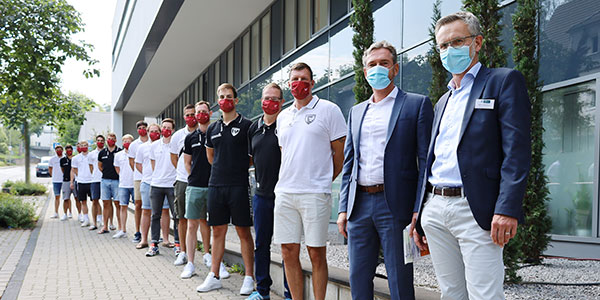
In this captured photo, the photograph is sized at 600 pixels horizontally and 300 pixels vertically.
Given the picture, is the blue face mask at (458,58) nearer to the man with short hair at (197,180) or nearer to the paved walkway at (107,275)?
the paved walkway at (107,275)

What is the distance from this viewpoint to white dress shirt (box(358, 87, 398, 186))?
370 cm

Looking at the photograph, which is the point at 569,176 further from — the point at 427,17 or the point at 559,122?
the point at 427,17

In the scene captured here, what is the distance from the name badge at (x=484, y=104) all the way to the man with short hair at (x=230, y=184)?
12.1 feet

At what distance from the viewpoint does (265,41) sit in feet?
50.0

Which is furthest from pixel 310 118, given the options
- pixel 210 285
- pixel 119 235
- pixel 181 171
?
pixel 119 235

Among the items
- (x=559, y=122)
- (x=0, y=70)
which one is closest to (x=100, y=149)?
(x=0, y=70)

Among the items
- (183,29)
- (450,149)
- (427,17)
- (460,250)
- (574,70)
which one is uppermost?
(183,29)

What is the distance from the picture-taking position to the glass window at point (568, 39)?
6.55 metres

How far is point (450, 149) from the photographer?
3014mm

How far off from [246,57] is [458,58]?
1434cm

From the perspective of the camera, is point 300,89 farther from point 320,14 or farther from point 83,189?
point 83,189

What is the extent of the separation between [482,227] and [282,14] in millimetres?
11948

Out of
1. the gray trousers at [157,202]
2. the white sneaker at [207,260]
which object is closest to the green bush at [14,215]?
the gray trousers at [157,202]

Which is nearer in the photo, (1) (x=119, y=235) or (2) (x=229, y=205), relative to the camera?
(2) (x=229, y=205)
